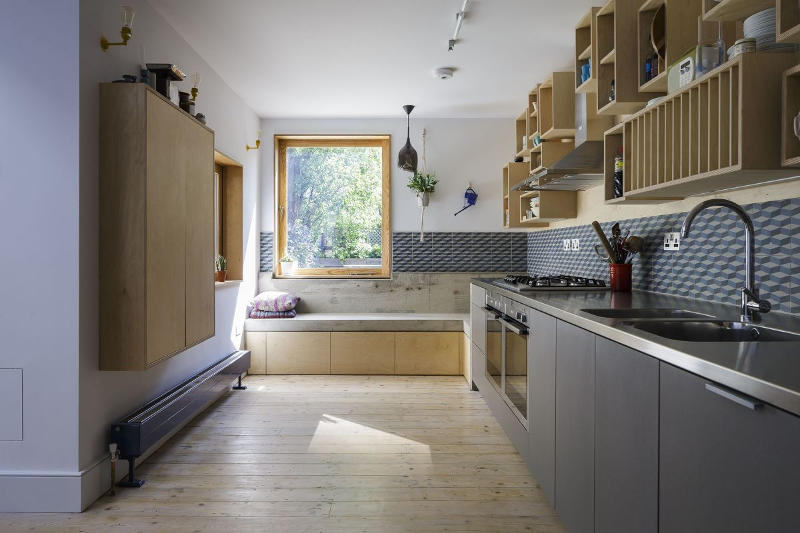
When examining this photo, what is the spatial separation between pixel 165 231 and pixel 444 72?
95.2 inches

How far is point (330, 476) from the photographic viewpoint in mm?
2678

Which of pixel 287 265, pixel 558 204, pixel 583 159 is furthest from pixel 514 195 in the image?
pixel 287 265

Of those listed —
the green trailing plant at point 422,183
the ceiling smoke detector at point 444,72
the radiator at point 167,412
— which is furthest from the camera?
the green trailing plant at point 422,183

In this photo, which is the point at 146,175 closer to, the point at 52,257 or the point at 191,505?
the point at 52,257

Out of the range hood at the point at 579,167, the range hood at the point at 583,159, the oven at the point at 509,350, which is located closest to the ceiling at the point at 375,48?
the range hood at the point at 583,159

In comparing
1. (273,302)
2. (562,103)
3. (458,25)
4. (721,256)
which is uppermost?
(458,25)

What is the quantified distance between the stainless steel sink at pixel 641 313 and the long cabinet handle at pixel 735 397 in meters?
0.87

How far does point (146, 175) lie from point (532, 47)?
259 centimetres

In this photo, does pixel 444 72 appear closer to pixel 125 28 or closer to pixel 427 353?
pixel 125 28

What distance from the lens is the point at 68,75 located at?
2.24 m

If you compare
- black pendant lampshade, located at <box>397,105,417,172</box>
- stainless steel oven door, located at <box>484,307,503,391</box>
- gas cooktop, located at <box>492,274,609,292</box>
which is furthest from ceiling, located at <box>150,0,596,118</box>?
stainless steel oven door, located at <box>484,307,503,391</box>

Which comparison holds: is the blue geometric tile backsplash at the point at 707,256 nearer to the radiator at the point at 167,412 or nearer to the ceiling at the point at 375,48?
the ceiling at the point at 375,48

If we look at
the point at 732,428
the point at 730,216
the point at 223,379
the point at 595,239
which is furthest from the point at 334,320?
the point at 732,428

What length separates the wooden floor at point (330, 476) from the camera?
2.21 meters
